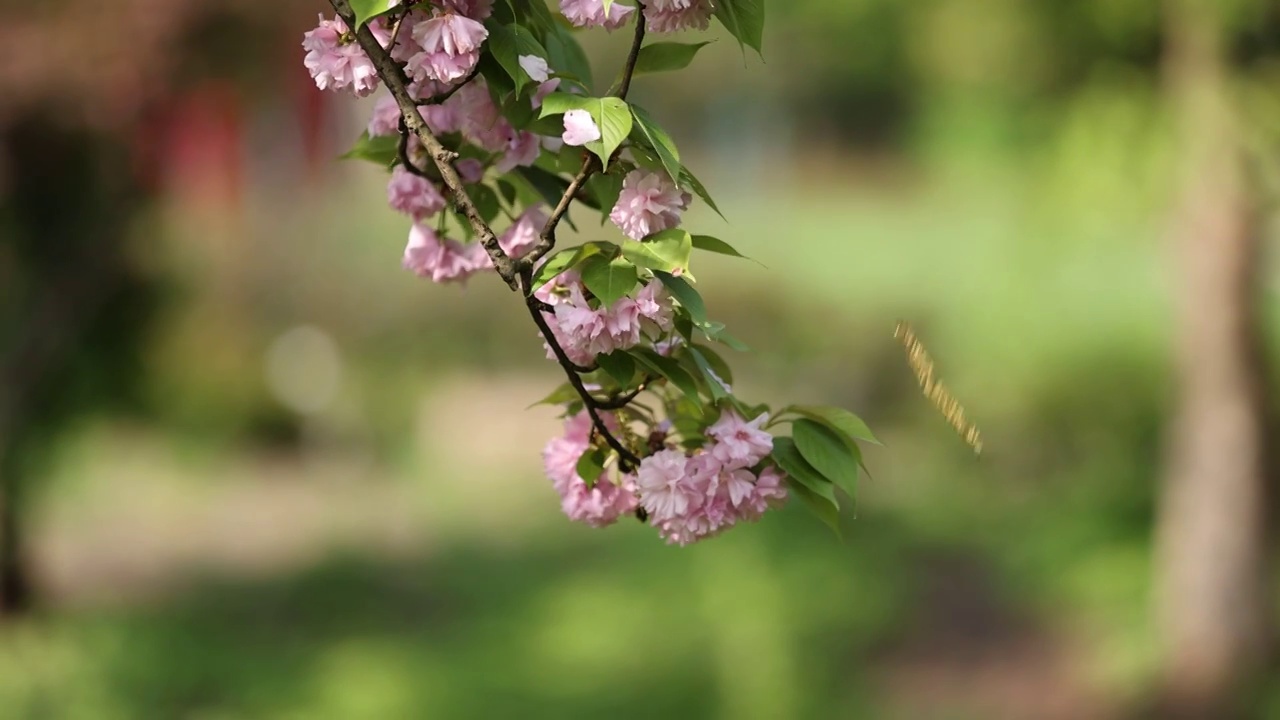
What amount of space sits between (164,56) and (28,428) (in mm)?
1046

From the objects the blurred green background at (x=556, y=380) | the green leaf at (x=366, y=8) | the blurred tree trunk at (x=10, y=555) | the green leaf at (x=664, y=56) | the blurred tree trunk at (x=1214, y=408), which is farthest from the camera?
the blurred tree trunk at (x=10, y=555)

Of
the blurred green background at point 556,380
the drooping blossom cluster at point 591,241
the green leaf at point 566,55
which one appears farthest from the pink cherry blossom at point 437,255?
the blurred green background at point 556,380

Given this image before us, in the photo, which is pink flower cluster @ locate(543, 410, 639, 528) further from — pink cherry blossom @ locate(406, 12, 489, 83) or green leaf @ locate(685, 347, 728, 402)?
pink cherry blossom @ locate(406, 12, 489, 83)

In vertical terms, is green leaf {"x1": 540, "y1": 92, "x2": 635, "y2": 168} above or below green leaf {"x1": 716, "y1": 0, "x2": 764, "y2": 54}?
below

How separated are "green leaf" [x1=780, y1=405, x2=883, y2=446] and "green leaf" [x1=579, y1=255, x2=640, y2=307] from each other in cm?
11

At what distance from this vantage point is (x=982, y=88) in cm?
385

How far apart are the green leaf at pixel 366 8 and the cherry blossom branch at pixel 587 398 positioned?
0.13 meters

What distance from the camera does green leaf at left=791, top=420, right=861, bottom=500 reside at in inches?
24.4

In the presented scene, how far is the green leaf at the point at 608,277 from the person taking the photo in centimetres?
56

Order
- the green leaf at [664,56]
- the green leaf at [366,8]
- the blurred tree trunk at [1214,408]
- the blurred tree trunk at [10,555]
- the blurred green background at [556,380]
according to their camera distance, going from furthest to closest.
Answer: the blurred tree trunk at [10,555] < the blurred green background at [556,380] < the blurred tree trunk at [1214,408] < the green leaf at [664,56] < the green leaf at [366,8]

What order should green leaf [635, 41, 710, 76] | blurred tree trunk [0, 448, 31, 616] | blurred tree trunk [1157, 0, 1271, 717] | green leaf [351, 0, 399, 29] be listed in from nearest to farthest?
green leaf [351, 0, 399, 29] → green leaf [635, 41, 710, 76] → blurred tree trunk [1157, 0, 1271, 717] → blurred tree trunk [0, 448, 31, 616]

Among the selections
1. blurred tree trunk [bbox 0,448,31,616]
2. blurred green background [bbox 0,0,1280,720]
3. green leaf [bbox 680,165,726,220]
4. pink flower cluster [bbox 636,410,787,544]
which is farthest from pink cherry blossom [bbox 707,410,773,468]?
blurred tree trunk [bbox 0,448,31,616]

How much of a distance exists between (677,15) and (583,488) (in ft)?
0.77

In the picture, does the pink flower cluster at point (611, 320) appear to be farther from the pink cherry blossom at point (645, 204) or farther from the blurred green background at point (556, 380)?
the blurred green background at point (556, 380)
